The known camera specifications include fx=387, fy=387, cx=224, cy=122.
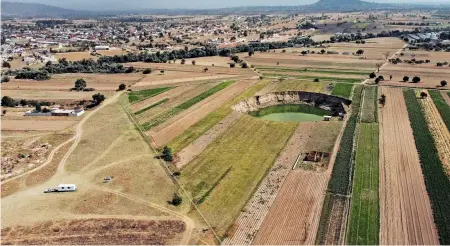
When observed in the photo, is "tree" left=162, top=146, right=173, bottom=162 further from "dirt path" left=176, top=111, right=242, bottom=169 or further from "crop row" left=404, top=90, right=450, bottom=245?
"crop row" left=404, top=90, right=450, bottom=245

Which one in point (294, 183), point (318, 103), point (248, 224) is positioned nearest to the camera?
point (248, 224)

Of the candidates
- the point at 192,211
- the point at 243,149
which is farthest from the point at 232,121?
the point at 192,211

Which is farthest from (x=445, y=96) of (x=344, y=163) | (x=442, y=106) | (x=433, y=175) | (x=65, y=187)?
(x=65, y=187)

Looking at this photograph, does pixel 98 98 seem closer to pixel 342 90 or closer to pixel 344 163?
pixel 344 163

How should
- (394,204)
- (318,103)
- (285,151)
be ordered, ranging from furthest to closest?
(318,103) < (285,151) < (394,204)

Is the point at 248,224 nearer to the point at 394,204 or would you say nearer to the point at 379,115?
the point at 394,204

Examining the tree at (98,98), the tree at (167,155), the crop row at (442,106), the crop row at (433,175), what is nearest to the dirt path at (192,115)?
the tree at (167,155)

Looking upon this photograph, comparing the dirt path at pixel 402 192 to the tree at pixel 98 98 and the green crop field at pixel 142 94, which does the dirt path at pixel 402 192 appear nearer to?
the green crop field at pixel 142 94
